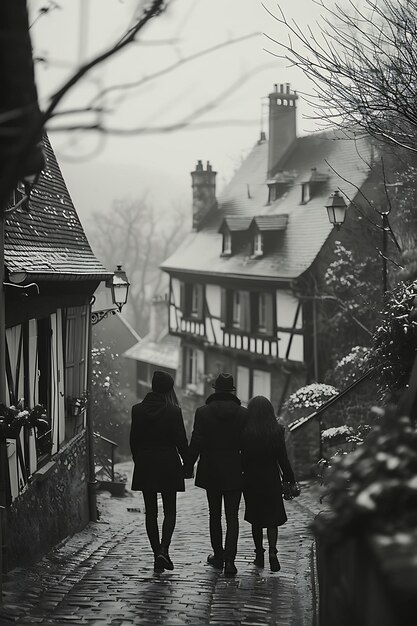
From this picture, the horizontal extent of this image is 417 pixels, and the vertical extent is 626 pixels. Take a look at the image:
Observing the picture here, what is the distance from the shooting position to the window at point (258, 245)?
79.5 ft

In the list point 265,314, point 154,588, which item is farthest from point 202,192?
point 154,588

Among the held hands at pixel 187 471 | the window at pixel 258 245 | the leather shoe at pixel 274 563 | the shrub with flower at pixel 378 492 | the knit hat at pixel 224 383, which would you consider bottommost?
the leather shoe at pixel 274 563

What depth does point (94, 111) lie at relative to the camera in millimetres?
3000

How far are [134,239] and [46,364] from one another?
154 ft

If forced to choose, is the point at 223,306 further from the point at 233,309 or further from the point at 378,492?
the point at 378,492

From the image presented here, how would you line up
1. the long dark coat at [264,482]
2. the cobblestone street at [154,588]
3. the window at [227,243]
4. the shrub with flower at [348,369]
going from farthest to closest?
the window at [227,243]
the shrub with flower at [348,369]
the long dark coat at [264,482]
the cobblestone street at [154,588]

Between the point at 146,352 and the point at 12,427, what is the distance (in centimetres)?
2996

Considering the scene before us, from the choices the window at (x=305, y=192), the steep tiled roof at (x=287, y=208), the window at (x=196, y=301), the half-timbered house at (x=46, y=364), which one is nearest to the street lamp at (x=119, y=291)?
the half-timbered house at (x=46, y=364)

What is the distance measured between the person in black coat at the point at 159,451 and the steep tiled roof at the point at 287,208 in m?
13.4

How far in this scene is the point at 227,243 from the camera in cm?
2609

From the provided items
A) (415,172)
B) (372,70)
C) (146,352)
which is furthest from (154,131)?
(146,352)

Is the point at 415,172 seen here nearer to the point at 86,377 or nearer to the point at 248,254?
the point at 86,377

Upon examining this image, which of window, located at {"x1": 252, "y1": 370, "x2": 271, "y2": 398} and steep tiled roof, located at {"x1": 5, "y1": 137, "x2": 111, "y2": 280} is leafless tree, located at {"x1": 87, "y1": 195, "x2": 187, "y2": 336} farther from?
steep tiled roof, located at {"x1": 5, "y1": 137, "x2": 111, "y2": 280}

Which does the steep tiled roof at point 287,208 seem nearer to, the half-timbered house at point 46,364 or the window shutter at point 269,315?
the window shutter at point 269,315
